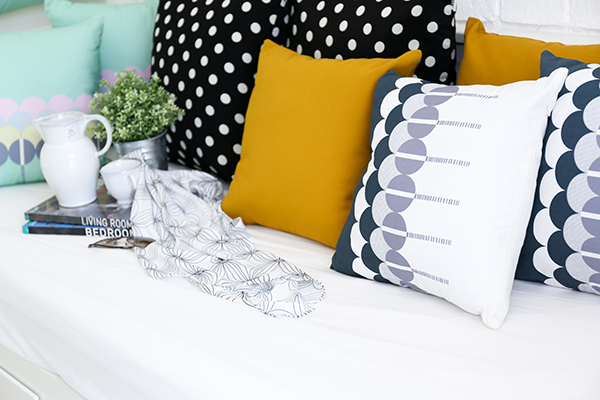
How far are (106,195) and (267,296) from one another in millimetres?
641

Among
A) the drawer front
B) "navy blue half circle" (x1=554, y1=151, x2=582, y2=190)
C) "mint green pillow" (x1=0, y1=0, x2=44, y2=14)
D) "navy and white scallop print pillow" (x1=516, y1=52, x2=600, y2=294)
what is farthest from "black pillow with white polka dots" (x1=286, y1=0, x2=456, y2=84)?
"mint green pillow" (x1=0, y1=0, x2=44, y2=14)

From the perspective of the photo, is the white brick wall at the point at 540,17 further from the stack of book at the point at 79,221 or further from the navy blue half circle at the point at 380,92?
the stack of book at the point at 79,221

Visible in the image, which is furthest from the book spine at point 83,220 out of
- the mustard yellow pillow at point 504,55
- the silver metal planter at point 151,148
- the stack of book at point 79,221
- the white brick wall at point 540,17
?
the white brick wall at point 540,17

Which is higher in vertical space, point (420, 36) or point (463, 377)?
point (420, 36)

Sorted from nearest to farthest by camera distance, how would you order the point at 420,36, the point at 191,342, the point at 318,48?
the point at 191,342 → the point at 420,36 → the point at 318,48

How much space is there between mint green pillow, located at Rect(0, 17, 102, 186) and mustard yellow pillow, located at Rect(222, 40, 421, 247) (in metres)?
0.63

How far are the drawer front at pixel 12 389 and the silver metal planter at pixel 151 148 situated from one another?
594 millimetres

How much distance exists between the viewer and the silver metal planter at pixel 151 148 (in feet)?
4.29

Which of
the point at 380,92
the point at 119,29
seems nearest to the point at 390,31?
the point at 380,92

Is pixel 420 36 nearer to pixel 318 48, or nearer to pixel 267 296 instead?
pixel 318 48

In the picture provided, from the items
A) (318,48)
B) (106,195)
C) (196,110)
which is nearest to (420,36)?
(318,48)

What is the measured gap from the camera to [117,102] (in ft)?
4.22

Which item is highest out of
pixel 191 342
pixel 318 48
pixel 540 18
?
pixel 540 18

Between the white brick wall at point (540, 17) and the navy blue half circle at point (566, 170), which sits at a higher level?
the white brick wall at point (540, 17)
